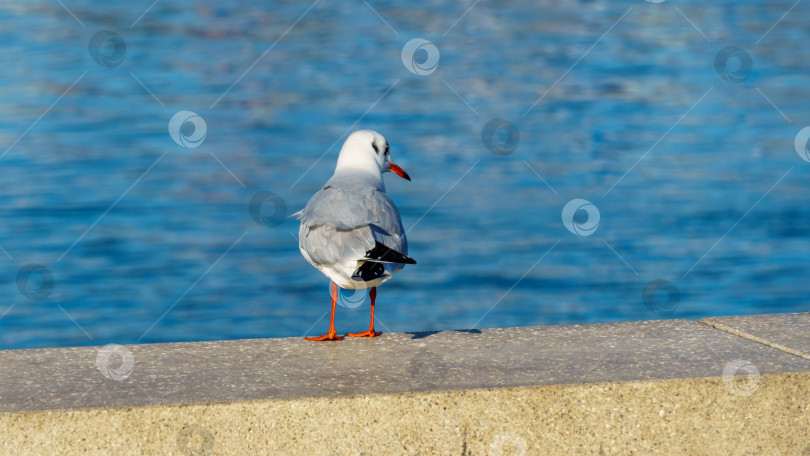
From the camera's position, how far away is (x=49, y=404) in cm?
299

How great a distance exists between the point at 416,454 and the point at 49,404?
1212 mm

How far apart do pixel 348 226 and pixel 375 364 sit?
68 centimetres

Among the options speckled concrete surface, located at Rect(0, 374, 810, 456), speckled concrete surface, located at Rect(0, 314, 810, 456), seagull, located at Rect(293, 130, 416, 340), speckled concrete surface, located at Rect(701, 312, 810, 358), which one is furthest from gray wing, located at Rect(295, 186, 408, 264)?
speckled concrete surface, located at Rect(701, 312, 810, 358)

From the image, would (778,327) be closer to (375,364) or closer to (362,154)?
(375,364)

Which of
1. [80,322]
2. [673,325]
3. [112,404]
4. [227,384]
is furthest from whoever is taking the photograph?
[80,322]

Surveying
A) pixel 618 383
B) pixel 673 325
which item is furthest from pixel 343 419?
pixel 673 325

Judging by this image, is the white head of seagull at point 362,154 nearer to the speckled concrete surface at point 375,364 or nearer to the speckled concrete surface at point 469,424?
the speckled concrete surface at point 375,364

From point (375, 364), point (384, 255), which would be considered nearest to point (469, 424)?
point (375, 364)

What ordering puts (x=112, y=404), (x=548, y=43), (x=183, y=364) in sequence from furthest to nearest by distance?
(x=548, y=43)
(x=183, y=364)
(x=112, y=404)

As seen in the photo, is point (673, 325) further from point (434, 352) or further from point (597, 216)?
point (597, 216)

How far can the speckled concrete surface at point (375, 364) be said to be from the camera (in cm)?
311

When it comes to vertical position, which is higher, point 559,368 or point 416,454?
point 559,368

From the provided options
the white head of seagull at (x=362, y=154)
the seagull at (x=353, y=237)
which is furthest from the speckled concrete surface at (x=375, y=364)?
the white head of seagull at (x=362, y=154)

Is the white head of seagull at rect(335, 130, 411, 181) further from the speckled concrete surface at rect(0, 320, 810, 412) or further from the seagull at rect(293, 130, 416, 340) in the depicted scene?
the speckled concrete surface at rect(0, 320, 810, 412)
